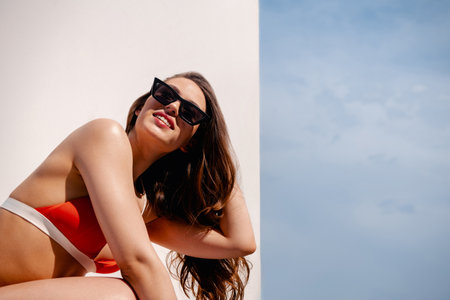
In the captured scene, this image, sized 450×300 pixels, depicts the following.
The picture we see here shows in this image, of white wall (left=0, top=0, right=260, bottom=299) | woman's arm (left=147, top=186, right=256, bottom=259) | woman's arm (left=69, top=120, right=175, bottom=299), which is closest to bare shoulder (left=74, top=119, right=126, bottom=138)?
woman's arm (left=69, top=120, right=175, bottom=299)

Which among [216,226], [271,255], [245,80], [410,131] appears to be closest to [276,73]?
[410,131]

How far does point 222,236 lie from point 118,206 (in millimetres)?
704

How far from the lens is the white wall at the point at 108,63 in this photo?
2.26 m

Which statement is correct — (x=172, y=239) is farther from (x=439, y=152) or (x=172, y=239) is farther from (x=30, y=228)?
(x=439, y=152)

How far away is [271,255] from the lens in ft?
93.2

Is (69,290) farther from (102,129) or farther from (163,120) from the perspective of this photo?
(163,120)

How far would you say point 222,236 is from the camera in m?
1.93

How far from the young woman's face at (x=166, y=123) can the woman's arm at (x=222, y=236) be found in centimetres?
38

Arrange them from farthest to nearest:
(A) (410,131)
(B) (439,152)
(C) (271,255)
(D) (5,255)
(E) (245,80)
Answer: (C) (271,255)
(A) (410,131)
(B) (439,152)
(E) (245,80)
(D) (5,255)

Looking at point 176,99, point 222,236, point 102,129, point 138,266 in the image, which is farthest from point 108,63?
point 138,266

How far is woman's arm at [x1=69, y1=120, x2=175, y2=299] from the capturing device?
1.31m

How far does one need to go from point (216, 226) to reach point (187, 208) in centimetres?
18

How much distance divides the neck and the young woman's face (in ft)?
0.12

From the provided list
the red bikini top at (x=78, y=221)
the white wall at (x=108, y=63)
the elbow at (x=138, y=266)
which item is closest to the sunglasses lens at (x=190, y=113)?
the red bikini top at (x=78, y=221)
